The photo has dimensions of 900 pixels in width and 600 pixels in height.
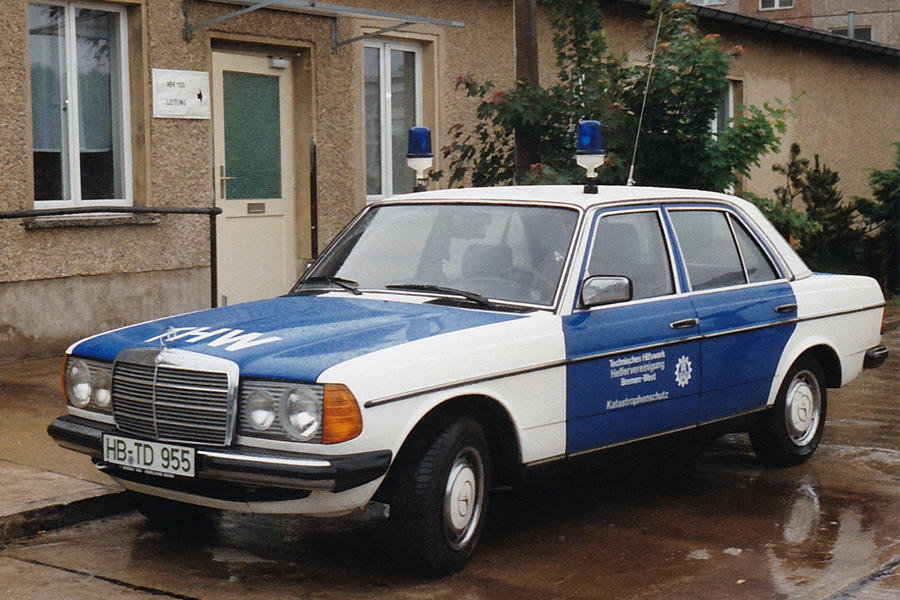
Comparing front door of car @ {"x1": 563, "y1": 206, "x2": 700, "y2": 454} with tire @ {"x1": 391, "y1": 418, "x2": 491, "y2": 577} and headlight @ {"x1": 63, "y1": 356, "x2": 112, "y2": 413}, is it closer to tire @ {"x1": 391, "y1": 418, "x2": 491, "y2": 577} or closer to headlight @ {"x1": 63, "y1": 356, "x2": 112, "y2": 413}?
tire @ {"x1": 391, "y1": 418, "x2": 491, "y2": 577}

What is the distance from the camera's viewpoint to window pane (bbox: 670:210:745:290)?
6512 millimetres

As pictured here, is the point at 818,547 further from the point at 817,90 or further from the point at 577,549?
the point at 817,90

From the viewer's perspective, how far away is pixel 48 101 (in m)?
10.2

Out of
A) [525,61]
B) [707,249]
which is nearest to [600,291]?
[707,249]

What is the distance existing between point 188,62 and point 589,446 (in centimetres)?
660

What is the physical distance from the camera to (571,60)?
11227 millimetres

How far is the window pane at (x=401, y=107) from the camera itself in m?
13.3

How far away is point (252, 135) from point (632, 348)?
22.2ft

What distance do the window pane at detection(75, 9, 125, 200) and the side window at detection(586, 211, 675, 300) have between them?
576cm

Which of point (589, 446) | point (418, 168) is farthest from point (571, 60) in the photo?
point (589, 446)

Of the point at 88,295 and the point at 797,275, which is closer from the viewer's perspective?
the point at 797,275

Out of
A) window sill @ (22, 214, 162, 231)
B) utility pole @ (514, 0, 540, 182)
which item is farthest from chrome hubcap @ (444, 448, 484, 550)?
window sill @ (22, 214, 162, 231)

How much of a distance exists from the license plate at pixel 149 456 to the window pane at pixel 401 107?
27.6 ft

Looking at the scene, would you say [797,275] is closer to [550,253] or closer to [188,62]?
[550,253]
